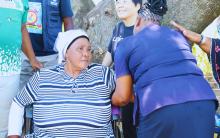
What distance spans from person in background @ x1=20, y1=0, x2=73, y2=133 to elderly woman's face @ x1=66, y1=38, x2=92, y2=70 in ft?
2.14

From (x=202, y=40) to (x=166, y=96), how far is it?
0.65 metres

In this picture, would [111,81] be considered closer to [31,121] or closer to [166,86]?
[31,121]

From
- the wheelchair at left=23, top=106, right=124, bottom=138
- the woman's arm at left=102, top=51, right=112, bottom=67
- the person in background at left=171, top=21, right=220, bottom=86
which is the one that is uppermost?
the person in background at left=171, top=21, right=220, bottom=86

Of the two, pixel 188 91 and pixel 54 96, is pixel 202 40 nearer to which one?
pixel 188 91

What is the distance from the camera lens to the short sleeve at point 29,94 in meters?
3.71

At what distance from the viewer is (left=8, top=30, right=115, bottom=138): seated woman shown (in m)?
3.61

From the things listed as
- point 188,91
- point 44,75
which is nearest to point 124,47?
point 188,91

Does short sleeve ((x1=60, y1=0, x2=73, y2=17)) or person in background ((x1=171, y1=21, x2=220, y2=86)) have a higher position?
short sleeve ((x1=60, y1=0, x2=73, y2=17))

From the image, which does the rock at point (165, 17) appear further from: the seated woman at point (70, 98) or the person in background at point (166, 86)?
the person in background at point (166, 86)

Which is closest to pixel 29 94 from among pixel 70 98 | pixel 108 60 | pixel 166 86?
pixel 70 98

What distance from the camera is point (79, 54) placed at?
3783mm

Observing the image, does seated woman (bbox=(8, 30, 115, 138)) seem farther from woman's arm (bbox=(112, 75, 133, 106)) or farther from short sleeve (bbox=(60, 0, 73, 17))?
short sleeve (bbox=(60, 0, 73, 17))

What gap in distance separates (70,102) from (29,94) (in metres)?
0.35

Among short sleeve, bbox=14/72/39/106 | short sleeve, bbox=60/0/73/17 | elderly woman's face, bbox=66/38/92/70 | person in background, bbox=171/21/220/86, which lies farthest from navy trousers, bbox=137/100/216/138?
short sleeve, bbox=60/0/73/17
